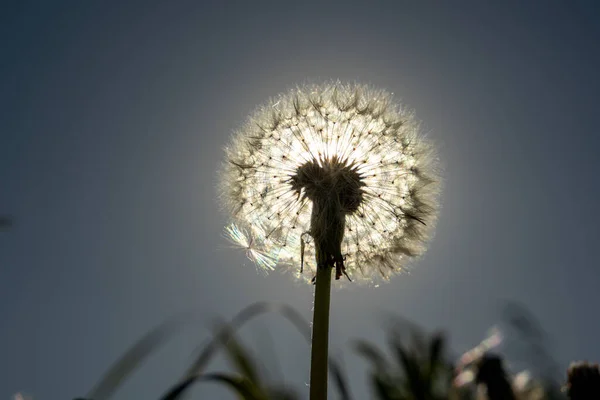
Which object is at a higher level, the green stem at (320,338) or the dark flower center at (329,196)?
the dark flower center at (329,196)

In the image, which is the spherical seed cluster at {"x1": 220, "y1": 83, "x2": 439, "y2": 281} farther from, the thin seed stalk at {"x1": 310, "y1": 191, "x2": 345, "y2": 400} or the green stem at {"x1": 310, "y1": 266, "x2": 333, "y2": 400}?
the green stem at {"x1": 310, "y1": 266, "x2": 333, "y2": 400}

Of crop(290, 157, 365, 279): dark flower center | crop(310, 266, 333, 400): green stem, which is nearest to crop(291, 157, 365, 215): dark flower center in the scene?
crop(290, 157, 365, 279): dark flower center

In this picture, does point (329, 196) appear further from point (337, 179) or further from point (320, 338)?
point (320, 338)

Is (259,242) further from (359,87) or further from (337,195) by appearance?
(359,87)

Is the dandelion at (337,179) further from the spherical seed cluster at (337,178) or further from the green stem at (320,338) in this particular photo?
the green stem at (320,338)

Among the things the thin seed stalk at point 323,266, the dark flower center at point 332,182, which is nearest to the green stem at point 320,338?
the thin seed stalk at point 323,266

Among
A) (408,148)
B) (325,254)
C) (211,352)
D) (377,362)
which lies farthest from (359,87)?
(211,352)

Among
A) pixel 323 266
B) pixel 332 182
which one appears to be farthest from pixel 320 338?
pixel 332 182

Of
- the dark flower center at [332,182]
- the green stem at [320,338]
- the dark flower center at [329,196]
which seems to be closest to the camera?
the green stem at [320,338]

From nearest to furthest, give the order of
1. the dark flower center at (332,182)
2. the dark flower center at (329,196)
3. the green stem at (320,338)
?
1. the green stem at (320,338)
2. the dark flower center at (329,196)
3. the dark flower center at (332,182)
